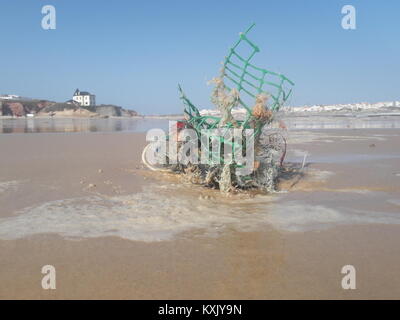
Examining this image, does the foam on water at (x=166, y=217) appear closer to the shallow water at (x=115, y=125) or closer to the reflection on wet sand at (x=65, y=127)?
the shallow water at (x=115, y=125)

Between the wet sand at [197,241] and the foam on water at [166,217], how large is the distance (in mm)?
13

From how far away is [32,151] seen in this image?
1095 cm

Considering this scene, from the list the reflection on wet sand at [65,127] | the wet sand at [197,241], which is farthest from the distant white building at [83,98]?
the wet sand at [197,241]

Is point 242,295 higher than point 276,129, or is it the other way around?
point 276,129

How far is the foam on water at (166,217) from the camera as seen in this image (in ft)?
13.1

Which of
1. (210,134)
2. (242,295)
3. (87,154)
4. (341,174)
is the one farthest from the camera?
(87,154)

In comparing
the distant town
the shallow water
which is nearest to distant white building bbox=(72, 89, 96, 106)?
the distant town

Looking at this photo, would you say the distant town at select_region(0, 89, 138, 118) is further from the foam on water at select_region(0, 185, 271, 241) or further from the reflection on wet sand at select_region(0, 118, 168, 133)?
the foam on water at select_region(0, 185, 271, 241)

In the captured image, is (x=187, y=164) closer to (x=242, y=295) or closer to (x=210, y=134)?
(x=210, y=134)

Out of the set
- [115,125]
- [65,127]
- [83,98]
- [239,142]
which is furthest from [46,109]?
[239,142]

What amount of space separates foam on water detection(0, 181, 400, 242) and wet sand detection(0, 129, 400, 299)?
1 centimetres
